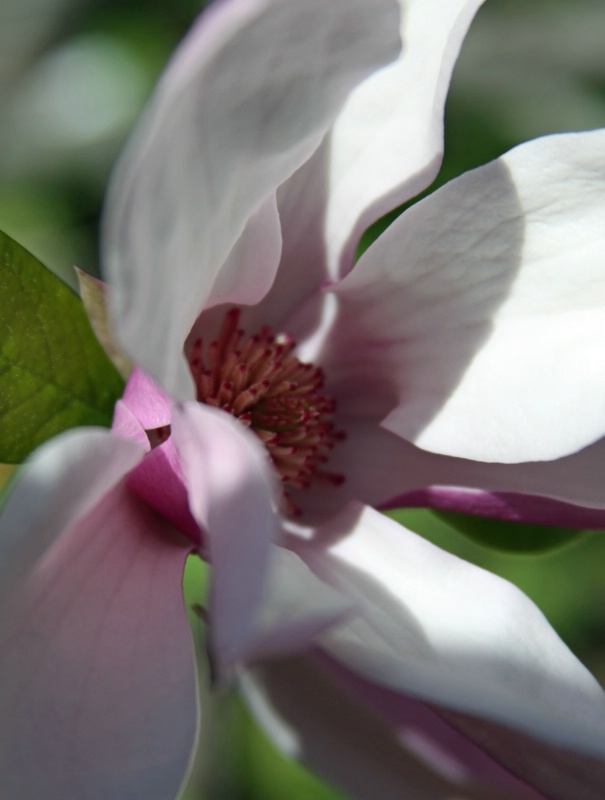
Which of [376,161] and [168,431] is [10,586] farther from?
[376,161]

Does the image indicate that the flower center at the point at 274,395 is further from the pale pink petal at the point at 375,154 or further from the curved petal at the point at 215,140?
the curved petal at the point at 215,140

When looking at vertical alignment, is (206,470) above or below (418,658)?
above

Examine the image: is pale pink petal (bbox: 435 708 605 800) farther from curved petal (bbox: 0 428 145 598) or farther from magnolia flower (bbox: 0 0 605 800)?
curved petal (bbox: 0 428 145 598)

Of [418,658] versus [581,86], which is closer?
[418,658]

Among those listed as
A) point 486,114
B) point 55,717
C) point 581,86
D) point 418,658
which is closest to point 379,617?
point 418,658

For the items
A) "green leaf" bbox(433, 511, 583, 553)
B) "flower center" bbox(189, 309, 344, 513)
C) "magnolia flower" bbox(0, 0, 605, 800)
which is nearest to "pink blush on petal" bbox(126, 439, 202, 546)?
"magnolia flower" bbox(0, 0, 605, 800)

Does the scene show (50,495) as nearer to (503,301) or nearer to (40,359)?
(40,359)
